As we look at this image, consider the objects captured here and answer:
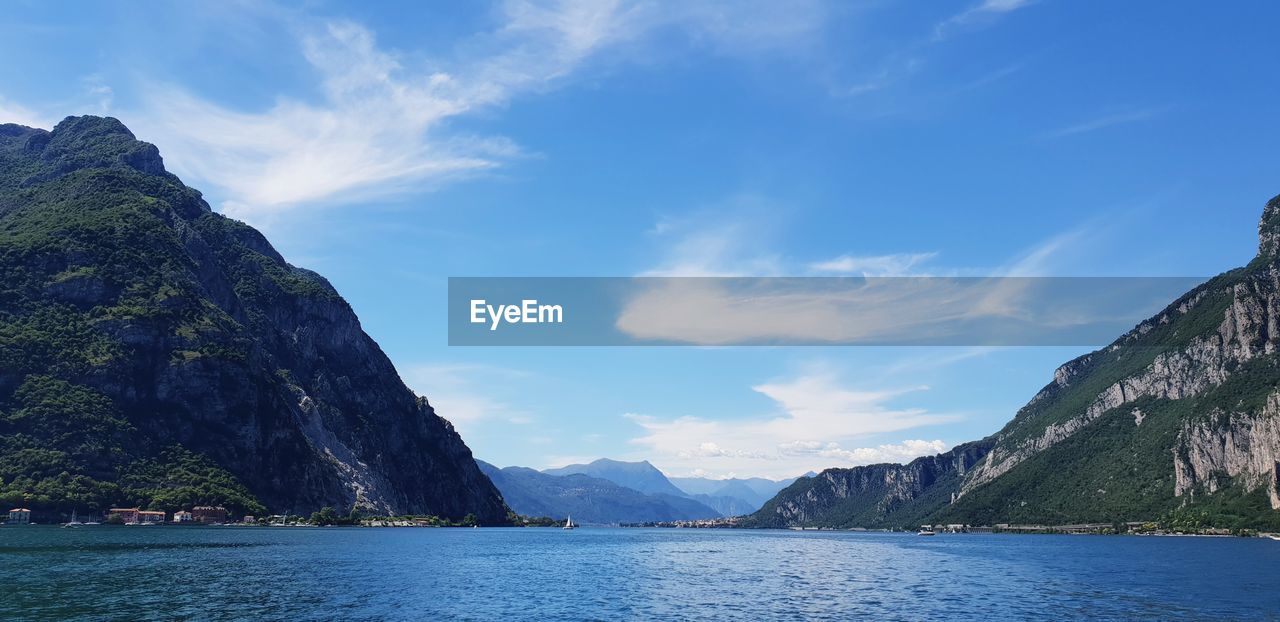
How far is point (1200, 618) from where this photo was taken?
67.3 metres

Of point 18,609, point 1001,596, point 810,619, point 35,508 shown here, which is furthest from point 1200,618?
point 35,508

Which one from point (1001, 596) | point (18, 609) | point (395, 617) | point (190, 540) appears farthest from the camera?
point (190, 540)

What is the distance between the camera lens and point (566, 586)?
307 ft

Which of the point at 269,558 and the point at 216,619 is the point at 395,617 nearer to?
the point at 216,619

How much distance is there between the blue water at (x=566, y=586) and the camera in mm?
67375

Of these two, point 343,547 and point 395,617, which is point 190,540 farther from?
point 395,617

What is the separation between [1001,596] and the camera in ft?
283

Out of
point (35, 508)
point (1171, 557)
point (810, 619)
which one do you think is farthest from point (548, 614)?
point (35, 508)

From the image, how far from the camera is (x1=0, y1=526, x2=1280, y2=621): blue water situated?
67375mm

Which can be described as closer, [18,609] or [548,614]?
[18,609]

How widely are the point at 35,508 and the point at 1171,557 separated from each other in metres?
246

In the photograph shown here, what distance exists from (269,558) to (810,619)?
81980 millimetres

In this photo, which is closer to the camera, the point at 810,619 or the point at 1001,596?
the point at 810,619

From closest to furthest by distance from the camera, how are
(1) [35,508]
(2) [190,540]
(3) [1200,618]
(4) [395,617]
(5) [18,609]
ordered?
(5) [18,609], (4) [395,617], (3) [1200,618], (2) [190,540], (1) [35,508]
